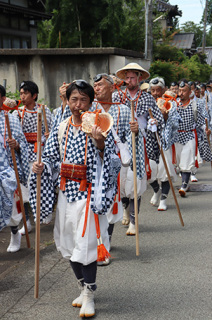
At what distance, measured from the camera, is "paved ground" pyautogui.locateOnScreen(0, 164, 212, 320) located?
414cm

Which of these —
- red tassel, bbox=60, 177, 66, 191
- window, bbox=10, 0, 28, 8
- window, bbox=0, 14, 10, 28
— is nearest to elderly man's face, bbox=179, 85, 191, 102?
red tassel, bbox=60, 177, 66, 191

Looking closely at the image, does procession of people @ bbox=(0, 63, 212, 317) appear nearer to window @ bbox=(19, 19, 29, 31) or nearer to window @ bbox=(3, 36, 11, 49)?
window @ bbox=(3, 36, 11, 49)

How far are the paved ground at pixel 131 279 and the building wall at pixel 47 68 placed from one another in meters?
5.27

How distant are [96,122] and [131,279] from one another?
1845 millimetres

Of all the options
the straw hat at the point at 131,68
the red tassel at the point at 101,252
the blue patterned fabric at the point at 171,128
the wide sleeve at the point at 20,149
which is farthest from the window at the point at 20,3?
the red tassel at the point at 101,252

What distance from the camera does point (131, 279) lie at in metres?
4.88

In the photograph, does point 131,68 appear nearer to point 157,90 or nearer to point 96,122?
point 157,90

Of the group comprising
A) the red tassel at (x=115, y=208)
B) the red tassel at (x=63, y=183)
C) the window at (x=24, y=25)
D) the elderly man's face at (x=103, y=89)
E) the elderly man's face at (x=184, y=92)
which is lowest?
the red tassel at (x=115, y=208)

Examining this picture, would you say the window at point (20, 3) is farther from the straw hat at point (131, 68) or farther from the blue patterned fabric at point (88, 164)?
the blue patterned fabric at point (88, 164)

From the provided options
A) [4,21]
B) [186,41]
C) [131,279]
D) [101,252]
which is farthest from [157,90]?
[186,41]

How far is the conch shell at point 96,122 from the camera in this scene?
3.77 metres

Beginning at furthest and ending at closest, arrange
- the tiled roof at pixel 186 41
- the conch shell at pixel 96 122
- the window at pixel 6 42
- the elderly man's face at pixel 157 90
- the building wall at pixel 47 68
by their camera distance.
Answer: the tiled roof at pixel 186 41
the window at pixel 6 42
the building wall at pixel 47 68
the elderly man's face at pixel 157 90
the conch shell at pixel 96 122

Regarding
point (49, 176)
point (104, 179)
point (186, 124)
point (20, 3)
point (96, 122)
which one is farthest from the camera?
point (20, 3)

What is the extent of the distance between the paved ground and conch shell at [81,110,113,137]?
151cm
